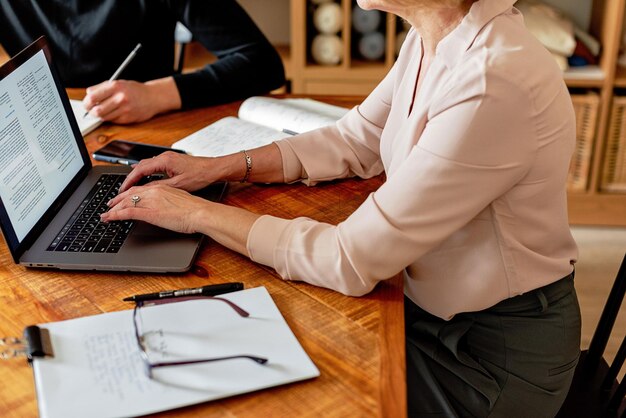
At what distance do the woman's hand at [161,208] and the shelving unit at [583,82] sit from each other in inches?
66.2

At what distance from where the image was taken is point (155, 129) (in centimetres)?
165

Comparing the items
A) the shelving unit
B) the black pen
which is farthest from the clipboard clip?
the shelving unit

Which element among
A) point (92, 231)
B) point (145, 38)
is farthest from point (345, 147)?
point (145, 38)

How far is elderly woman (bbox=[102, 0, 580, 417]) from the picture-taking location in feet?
3.24

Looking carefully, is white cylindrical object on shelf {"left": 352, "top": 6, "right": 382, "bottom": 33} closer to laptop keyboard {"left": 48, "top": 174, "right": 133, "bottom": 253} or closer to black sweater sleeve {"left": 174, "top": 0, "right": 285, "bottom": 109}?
black sweater sleeve {"left": 174, "top": 0, "right": 285, "bottom": 109}

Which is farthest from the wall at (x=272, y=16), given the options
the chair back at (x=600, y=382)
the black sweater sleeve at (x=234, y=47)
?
the chair back at (x=600, y=382)

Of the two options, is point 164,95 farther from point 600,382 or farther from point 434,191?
point 600,382

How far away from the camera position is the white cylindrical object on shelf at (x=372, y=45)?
280 centimetres

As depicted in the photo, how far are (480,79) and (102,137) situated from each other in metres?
0.92

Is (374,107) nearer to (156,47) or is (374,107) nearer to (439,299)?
(439,299)

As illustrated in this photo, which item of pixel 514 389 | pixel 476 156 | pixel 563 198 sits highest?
pixel 476 156

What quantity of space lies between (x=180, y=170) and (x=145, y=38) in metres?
0.83

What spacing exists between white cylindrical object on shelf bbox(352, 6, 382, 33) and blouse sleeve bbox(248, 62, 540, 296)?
181cm

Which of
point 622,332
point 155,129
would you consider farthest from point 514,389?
point 622,332
